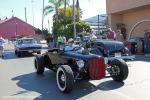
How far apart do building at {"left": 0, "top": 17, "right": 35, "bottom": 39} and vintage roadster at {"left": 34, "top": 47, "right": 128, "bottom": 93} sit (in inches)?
2865

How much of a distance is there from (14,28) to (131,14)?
58992 millimetres

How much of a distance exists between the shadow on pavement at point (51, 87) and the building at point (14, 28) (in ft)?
235

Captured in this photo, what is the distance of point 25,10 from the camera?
291 ft

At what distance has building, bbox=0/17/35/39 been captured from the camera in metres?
83.0

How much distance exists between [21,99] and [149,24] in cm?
1946

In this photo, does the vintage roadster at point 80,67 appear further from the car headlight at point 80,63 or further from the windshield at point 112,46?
the windshield at point 112,46

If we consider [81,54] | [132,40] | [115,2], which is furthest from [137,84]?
[115,2]

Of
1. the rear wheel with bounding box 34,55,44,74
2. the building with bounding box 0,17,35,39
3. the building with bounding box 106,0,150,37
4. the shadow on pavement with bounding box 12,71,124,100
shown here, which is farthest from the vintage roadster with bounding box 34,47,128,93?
the building with bounding box 0,17,35,39

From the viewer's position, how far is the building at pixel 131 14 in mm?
26078

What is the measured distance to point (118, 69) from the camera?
10.3 meters

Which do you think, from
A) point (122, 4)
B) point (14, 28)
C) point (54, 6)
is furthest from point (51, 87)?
point (14, 28)

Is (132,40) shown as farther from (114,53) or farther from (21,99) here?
(21,99)

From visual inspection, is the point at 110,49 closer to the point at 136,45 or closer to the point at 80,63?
the point at 80,63

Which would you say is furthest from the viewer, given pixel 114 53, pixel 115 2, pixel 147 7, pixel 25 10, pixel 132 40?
A: pixel 25 10
